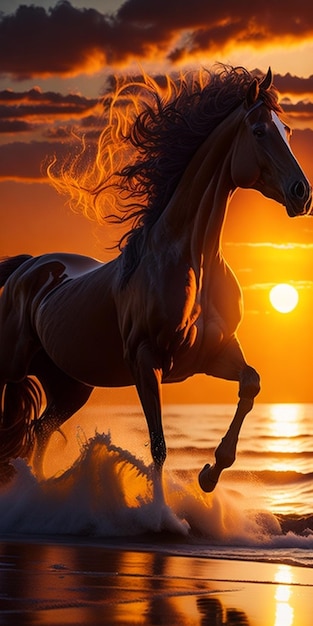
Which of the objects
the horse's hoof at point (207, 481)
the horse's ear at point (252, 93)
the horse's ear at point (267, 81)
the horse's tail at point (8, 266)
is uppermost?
the horse's ear at point (267, 81)

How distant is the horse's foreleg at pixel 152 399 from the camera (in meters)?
9.89

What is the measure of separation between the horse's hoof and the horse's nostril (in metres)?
2.00

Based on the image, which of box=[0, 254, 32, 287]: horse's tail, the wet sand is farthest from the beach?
box=[0, 254, 32, 287]: horse's tail

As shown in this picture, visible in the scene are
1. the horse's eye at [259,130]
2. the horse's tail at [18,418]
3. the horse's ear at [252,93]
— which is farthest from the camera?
the horse's tail at [18,418]

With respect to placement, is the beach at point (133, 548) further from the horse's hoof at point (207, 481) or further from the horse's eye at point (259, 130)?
the horse's eye at point (259, 130)

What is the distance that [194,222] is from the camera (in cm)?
1011

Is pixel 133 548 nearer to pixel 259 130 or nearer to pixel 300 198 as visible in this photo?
pixel 300 198

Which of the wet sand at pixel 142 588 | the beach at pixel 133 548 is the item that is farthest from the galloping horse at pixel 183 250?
the wet sand at pixel 142 588


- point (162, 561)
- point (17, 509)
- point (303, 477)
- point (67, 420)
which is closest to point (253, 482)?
point (303, 477)

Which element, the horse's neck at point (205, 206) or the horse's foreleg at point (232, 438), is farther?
the horse's neck at point (205, 206)

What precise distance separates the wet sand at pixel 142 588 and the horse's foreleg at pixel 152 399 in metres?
1.10

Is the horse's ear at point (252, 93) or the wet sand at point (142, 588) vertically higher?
the horse's ear at point (252, 93)

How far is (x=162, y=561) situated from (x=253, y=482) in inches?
426

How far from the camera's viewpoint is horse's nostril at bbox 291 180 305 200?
31.1ft
